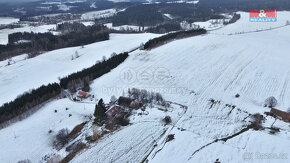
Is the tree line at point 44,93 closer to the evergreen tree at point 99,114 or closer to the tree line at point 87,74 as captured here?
the tree line at point 87,74

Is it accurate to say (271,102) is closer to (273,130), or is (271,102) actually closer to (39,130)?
(273,130)

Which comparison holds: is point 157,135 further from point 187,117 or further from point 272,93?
point 272,93

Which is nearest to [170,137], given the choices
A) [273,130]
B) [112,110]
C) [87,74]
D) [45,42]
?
[112,110]

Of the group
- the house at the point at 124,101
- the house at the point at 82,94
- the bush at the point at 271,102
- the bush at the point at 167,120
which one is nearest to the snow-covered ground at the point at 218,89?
the bush at the point at 271,102

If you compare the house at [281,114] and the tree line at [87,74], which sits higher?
the tree line at [87,74]

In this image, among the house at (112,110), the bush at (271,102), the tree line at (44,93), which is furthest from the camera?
the tree line at (44,93)

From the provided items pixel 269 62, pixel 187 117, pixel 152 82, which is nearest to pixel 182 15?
pixel 269 62
